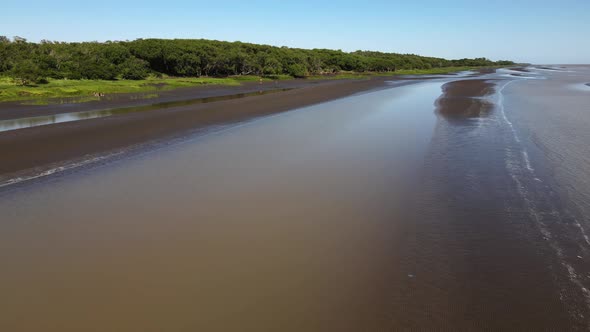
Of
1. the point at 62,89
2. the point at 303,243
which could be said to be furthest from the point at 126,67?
the point at 303,243

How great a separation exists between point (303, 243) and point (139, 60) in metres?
48.0

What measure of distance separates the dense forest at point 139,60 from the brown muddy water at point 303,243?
31635 millimetres

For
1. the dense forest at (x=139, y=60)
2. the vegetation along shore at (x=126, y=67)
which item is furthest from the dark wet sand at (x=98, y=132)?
the dense forest at (x=139, y=60)

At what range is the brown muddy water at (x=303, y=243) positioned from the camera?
418cm

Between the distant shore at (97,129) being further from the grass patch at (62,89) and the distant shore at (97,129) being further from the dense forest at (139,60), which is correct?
the dense forest at (139,60)

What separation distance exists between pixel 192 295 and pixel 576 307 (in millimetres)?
4363

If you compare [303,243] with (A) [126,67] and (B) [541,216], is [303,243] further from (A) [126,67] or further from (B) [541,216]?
(A) [126,67]

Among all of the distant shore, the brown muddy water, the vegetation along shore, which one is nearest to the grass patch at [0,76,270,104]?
the vegetation along shore

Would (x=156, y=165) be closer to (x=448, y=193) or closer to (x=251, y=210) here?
(x=251, y=210)

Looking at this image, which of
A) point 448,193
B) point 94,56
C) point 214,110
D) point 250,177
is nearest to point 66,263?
point 250,177

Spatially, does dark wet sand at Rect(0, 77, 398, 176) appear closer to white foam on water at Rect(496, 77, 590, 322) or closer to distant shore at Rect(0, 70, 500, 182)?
distant shore at Rect(0, 70, 500, 182)

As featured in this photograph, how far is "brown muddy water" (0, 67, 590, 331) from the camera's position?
13.7 feet

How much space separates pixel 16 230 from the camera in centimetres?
642

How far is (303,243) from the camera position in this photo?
5.91 meters
